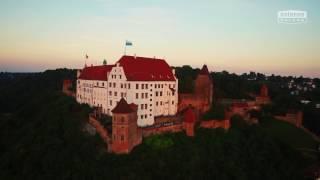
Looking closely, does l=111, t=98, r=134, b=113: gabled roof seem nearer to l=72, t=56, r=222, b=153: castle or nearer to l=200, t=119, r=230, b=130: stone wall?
l=72, t=56, r=222, b=153: castle

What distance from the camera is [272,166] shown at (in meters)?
51.0

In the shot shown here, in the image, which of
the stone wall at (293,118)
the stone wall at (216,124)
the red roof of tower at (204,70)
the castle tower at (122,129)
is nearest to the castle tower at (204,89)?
the red roof of tower at (204,70)

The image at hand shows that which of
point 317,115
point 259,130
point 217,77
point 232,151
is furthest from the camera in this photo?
point 217,77

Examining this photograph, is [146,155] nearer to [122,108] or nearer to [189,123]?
[122,108]

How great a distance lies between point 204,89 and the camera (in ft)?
185

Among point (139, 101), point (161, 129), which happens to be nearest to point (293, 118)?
point (161, 129)

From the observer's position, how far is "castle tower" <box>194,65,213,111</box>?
55.8m

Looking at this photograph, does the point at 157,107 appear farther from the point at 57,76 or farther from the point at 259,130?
the point at 57,76

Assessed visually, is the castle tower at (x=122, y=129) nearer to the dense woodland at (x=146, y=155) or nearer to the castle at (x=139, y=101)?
the castle at (x=139, y=101)

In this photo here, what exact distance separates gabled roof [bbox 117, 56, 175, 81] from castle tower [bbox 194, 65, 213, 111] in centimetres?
404

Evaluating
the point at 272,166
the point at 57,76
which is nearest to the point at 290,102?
the point at 272,166

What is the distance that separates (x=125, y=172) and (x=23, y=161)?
15621mm

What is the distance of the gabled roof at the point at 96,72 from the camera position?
179ft

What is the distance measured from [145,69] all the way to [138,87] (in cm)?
386
